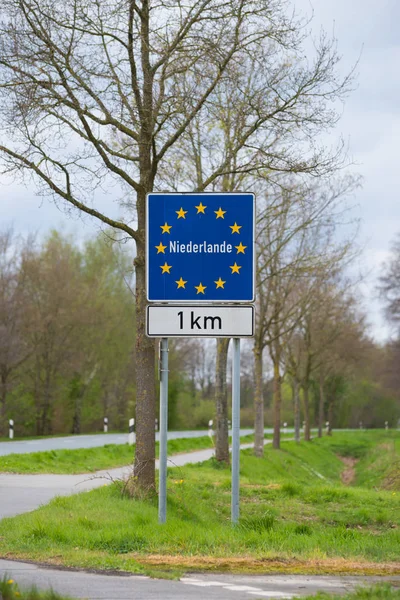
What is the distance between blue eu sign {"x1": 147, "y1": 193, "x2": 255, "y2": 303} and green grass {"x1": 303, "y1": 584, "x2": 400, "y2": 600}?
213 inches

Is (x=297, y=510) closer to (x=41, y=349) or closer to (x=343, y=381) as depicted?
(x=41, y=349)

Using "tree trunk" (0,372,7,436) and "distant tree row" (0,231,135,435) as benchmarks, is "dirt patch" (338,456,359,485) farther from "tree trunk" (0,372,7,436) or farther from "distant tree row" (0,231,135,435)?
"tree trunk" (0,372,7,436)

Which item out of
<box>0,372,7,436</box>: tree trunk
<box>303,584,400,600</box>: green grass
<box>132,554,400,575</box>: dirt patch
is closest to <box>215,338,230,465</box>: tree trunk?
<box>132,554,400,575</box>: dirt patch

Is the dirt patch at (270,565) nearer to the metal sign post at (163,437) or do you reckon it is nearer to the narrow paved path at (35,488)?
the metal sign post at (163,437)

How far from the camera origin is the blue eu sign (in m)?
11.8

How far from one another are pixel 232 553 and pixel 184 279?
3878 mm

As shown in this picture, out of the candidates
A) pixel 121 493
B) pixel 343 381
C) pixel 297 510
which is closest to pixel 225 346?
pixel 297 510

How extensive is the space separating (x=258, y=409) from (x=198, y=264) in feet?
65.6

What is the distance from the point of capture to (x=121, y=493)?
45.1ft

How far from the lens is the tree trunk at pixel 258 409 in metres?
30.7

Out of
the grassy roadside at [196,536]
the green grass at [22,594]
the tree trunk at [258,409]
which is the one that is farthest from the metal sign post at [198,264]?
the tree trunk at [258,409]

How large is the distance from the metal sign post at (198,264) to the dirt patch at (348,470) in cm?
2458

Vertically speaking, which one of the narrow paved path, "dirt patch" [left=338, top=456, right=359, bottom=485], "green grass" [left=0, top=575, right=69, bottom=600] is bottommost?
"dirt patch" [left=338, top=456, right=359, bottom=485]

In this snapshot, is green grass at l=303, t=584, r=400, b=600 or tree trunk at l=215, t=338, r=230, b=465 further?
tree trunk at l=215, t=338, r=230, b=465
